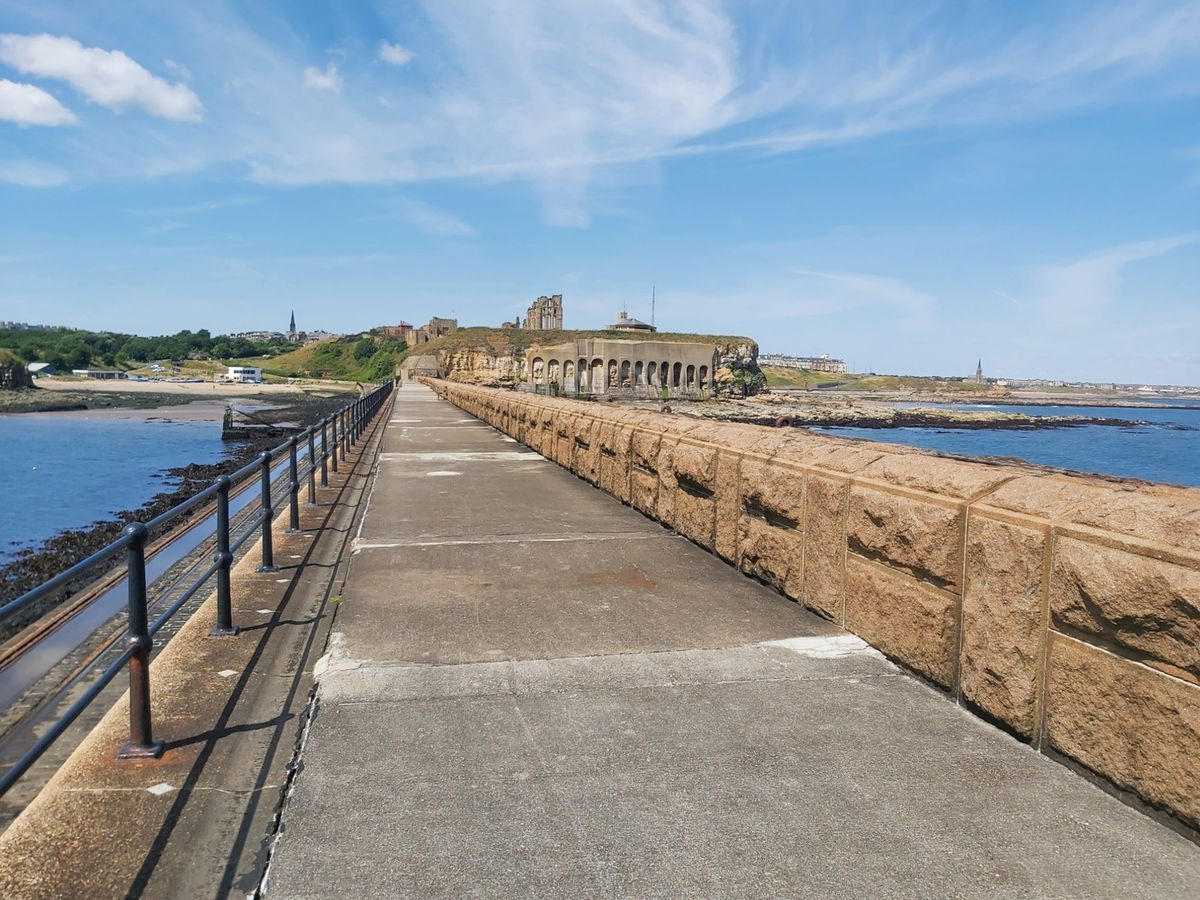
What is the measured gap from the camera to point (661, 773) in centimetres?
337

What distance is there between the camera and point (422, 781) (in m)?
3.27

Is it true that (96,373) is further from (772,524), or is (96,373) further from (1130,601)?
(1130,601)

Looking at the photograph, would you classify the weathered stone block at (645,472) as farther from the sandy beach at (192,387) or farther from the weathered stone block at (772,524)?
the sandy beach at (192,387)

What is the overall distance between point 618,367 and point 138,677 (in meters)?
93.8

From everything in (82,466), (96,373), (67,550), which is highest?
(67,550)

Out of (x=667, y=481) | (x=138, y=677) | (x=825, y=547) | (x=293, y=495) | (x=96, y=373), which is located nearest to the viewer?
(x=138, y=677)

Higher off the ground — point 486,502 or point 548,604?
point 548,604

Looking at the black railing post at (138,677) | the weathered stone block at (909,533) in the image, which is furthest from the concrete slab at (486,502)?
the black railing post at (138,677)

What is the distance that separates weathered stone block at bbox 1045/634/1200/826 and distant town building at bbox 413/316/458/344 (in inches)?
6129

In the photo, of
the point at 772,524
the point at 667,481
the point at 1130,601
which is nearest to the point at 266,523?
the point at 667,481

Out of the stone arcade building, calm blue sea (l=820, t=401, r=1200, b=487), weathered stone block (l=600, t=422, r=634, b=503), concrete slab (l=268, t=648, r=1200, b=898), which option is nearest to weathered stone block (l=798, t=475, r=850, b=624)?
concrete slab (l=268, t=648, r=1200, b=898)

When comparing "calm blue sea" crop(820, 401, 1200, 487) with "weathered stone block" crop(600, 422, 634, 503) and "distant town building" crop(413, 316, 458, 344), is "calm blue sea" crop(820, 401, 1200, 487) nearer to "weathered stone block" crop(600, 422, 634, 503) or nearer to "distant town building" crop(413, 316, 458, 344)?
"weathered stone block" crop(600, 422, 634, 503)

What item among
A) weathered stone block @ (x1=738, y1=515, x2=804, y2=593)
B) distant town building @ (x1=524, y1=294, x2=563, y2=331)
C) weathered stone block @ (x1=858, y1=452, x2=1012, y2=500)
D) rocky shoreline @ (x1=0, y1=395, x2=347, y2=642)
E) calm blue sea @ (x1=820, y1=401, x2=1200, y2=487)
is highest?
distant town building @ (x1=524, y1=294, x2=563, y2=331)

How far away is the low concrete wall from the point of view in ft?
9.70
